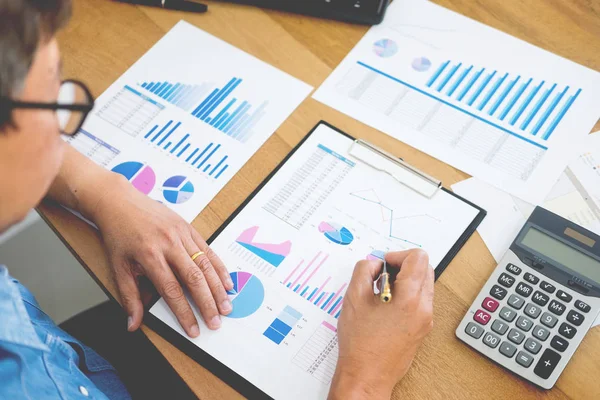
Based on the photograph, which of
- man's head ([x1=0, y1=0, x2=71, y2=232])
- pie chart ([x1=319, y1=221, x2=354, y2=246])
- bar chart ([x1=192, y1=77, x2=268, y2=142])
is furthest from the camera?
bar chart ([x1=192, y1=77, x2=268, y2=142])

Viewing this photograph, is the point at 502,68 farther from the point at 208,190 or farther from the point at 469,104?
the point at 208,190

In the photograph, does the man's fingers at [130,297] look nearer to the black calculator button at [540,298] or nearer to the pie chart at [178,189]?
the pie chart at [178,189]

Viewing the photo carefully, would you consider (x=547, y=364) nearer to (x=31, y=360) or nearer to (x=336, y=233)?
(x=336, y=233)

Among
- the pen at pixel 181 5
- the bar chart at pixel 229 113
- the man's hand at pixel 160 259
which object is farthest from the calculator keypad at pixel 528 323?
the pen at pixel 181 5

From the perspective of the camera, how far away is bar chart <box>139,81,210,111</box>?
0.90 meters

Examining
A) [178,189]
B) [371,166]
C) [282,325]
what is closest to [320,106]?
[371,166]

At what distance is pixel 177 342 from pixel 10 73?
38 centimetres

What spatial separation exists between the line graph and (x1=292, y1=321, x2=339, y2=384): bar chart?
15cm

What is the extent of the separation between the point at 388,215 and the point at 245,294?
22 cm

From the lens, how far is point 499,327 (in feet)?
2.27

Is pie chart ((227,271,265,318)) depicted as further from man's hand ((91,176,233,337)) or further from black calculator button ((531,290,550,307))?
black calculator button ((531,290,550,307))

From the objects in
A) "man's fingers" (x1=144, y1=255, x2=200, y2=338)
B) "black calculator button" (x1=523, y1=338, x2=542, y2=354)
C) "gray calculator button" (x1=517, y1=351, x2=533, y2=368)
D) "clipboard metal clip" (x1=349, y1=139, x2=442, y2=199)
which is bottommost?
"man's fingers" (x1=144, y1=255, x2=200, y2=338)

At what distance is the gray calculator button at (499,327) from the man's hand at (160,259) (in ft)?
1.05

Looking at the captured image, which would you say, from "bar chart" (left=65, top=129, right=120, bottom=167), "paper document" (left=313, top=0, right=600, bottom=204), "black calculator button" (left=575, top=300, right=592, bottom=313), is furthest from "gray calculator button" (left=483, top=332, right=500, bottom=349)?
"bar chart" (left=65, top=129, right=120, bottom=167)
